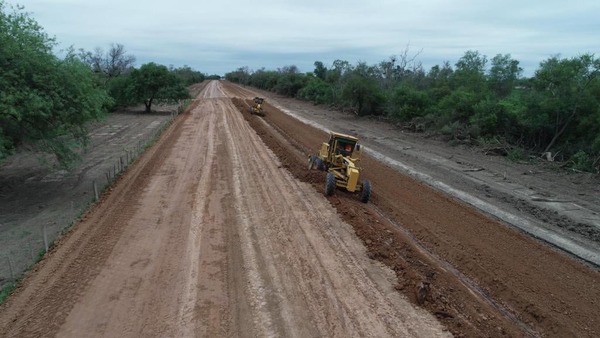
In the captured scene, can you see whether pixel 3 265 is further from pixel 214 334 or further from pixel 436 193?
pixel 436 193

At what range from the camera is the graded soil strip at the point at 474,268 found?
8.59m

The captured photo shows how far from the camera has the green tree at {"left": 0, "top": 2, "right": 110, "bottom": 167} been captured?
584 inches

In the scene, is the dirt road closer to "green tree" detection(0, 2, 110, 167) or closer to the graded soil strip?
the graded soil strip

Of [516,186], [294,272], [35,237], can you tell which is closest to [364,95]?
[516,186]

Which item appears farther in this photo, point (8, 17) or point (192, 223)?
point (8, 17)

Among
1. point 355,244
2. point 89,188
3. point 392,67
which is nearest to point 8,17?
point 89,188

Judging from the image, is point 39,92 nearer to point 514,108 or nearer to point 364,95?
point 514,108

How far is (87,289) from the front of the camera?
9.30 m

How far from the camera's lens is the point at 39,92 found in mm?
15711

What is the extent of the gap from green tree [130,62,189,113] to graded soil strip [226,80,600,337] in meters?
33.3

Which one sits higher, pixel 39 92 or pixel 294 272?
pixel 39 92

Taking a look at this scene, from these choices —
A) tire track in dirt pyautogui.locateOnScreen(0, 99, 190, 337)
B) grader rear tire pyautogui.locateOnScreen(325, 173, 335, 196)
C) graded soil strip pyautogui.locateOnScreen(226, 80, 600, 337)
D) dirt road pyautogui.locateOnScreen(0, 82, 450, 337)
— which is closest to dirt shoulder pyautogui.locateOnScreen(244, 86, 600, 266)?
graded soil strip pyautogui.locateOnScreen(226, 80, 600, 337)

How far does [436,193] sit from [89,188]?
14044 millimetres

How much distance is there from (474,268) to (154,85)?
139 ft
